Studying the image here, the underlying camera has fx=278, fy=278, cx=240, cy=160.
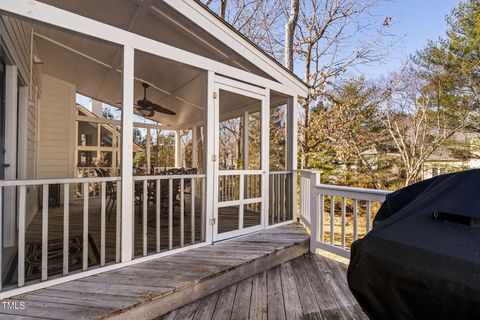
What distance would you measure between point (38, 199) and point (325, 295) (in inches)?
235

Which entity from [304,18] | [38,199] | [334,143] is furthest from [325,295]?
[304,18]

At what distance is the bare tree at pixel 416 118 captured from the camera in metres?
10.3

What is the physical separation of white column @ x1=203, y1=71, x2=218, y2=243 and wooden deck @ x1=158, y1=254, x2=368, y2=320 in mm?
883

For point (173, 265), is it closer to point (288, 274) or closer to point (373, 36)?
point (288, 274)

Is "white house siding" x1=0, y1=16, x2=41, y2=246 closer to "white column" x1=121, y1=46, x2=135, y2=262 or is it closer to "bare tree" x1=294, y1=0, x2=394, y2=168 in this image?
"white column" x1=121, y1=46, x2=135, y2=262

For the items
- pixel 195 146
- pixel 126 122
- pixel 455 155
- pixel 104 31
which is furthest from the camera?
pixel 455 155

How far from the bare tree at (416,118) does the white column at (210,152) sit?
9467mm

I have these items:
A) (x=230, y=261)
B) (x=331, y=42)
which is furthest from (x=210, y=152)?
(x=331, y=42)

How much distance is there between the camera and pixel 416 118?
34.6 ft

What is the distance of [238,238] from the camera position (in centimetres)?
377

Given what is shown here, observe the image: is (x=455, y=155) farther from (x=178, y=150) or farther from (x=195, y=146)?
(x=178, y=150)

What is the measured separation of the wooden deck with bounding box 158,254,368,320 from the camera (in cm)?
230

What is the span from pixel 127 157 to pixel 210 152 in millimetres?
1035

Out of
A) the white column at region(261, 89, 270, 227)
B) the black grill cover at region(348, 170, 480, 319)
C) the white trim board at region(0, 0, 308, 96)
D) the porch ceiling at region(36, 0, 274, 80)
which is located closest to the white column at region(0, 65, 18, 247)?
the porch ceiling at region(36, 0, 274, 80)
